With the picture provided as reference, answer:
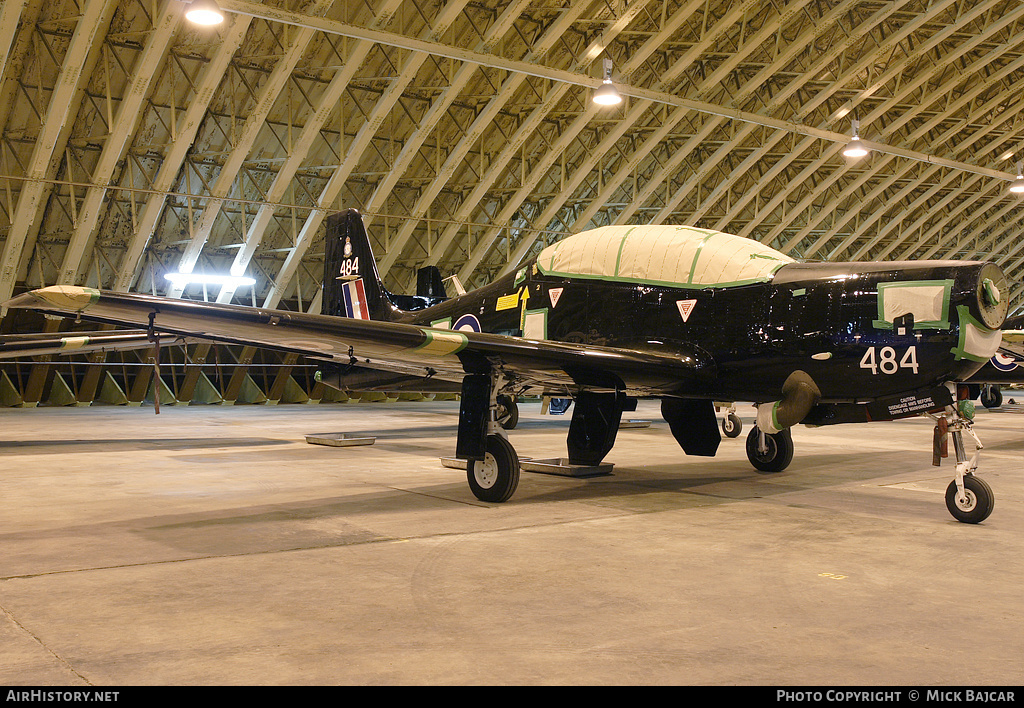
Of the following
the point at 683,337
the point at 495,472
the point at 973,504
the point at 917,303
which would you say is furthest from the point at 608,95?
the point at 973,504

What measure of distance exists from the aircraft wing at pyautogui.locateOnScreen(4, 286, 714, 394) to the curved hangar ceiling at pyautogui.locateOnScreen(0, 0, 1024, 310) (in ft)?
33.3

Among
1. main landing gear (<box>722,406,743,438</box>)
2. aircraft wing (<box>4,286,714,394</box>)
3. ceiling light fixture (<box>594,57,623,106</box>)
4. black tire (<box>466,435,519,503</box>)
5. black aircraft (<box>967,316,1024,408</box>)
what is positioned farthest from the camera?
ceiling light fixture (<box>594,57,623,106</box>)

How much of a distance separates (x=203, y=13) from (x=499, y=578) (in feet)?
31.8

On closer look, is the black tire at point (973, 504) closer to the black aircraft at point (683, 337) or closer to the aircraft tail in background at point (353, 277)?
the black aircraft at point (683, 337)

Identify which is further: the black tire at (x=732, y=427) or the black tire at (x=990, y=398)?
the black tire at (x=990, y=398)

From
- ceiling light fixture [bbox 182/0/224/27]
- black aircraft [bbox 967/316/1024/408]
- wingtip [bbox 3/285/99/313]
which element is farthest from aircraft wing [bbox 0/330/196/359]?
black aircraft [bbox 967/316/1024/408]

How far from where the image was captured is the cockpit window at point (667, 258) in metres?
7.48

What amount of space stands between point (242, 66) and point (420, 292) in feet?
22.7

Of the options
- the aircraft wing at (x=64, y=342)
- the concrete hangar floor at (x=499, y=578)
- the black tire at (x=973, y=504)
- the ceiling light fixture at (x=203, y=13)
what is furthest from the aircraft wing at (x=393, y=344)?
the ceiling light fixture at (x=203, y=13)

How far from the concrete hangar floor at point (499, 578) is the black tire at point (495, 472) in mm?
→ 131

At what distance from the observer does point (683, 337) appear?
759 centimetres

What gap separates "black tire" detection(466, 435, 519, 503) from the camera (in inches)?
271

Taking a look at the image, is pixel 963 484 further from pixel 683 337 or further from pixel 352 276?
pixel 352 276

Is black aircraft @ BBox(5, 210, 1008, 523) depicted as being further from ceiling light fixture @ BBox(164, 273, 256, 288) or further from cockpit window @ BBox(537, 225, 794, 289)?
ceiling light fixture @ BBox(164, 273, 256, 288)
